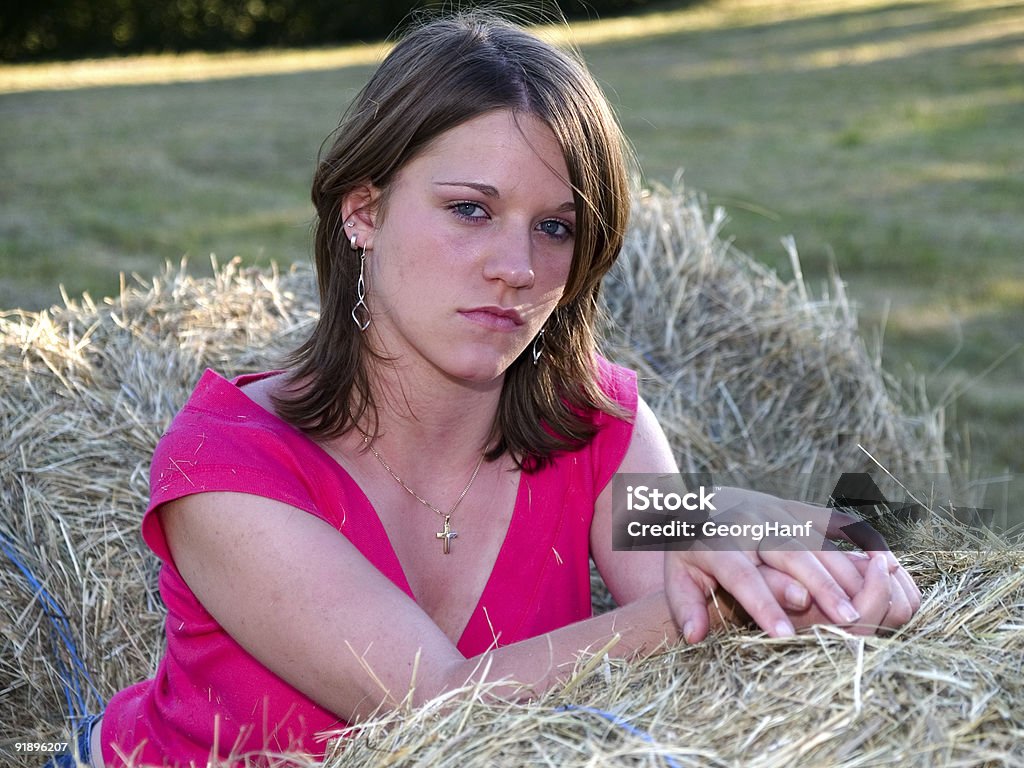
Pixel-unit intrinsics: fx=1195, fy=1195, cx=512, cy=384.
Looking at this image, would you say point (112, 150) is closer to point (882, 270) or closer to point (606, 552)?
point (882, 270)

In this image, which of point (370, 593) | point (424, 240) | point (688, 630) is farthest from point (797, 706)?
point (424, 240)

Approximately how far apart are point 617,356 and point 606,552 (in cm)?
127

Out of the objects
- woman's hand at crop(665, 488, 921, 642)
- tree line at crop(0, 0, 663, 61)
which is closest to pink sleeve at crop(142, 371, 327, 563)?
woman's hand at crop(665, 488, 921, 642)

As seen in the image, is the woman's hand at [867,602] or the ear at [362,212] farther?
the ear at [362,212]

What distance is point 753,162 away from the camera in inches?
369

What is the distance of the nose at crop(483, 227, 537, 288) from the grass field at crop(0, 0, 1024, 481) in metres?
1.74

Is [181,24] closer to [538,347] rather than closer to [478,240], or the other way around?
[538,347]

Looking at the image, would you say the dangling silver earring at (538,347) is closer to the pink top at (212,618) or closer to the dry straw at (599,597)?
the pink top at (212,618)

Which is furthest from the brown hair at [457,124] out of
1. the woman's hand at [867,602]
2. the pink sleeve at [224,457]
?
the woman's hand at [867,602]

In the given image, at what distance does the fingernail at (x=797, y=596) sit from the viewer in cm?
154

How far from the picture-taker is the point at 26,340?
3.22m

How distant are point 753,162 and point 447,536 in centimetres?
753

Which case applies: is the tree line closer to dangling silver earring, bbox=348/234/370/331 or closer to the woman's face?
dangling silver earring, bbox=348/234/370/331

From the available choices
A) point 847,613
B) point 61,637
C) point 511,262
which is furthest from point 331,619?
point 61,637
